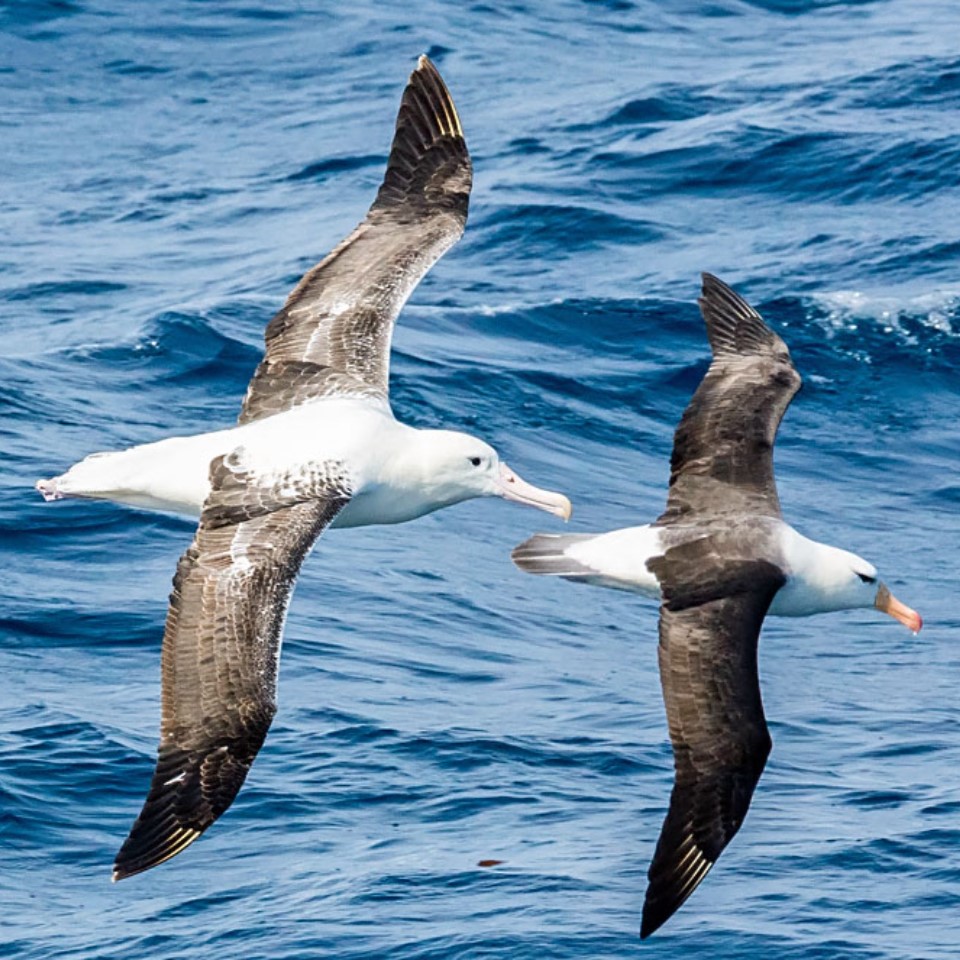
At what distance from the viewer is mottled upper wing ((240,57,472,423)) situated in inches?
505

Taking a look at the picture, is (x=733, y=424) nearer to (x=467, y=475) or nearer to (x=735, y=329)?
(x=735, y=329)

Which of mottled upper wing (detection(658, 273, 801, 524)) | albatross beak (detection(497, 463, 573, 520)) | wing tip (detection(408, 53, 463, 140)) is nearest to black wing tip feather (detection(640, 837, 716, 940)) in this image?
mottled upper wing (detection(658, 273, 801, 524))

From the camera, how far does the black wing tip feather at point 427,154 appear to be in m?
13.9

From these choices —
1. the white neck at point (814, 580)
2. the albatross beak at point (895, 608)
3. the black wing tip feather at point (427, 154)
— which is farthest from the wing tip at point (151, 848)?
the black wing tip feather at point (427, 154)

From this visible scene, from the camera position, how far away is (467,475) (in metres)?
12.2

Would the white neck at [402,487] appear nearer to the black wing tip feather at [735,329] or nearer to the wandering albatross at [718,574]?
the wandering albatross at [718,574]

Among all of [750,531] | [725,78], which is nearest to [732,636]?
[750,531]

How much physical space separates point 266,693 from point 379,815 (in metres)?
4.04

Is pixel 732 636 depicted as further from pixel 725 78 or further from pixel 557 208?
pixel 725 78

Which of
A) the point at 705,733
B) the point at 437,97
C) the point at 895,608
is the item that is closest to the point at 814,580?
the point at 895,608

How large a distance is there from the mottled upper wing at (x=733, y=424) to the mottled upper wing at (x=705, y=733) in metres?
1.12

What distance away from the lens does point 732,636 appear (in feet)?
36.0

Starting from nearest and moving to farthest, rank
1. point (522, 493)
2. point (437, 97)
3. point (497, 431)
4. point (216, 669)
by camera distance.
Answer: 1. point (216, 669)
2. point (522, 493)
3. point (437, 97)
4. point (497, 431)

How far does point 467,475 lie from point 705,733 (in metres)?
2.26
